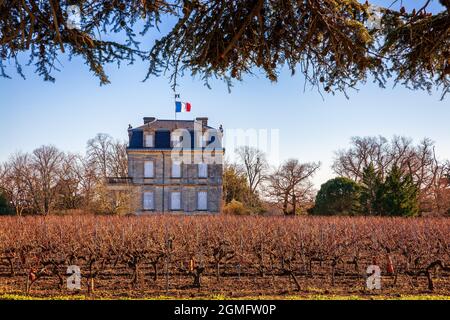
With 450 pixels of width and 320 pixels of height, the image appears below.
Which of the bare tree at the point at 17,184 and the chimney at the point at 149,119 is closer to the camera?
the bare tree at the point at 17,184

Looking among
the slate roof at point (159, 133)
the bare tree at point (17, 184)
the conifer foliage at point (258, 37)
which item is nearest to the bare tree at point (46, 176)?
the bare tree at point (17, 184)

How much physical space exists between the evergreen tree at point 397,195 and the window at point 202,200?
→ 11451mm

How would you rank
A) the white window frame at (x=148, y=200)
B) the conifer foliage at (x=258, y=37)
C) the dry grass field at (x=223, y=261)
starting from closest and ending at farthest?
the conifer foliage at (x=258, y=37), the dry grass field at (x=223, y=261), the white window frame at (x=148, y=200)

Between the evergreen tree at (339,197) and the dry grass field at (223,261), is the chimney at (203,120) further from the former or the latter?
the dry grass field at (223,261)

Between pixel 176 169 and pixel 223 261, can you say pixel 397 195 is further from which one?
pixel 223 261

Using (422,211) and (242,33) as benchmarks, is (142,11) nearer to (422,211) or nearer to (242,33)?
(242,33)

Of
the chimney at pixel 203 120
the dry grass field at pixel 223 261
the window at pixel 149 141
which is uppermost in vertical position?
the chimney at pixel 203 120

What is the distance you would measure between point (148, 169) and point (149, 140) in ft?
6.14

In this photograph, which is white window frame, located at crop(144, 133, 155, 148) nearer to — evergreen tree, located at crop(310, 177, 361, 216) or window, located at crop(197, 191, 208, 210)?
window, located at crop(197, 191, 208, 210)

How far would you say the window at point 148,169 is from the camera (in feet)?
107

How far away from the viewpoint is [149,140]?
32.6 metres

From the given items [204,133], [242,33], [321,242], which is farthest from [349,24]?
[204,133]

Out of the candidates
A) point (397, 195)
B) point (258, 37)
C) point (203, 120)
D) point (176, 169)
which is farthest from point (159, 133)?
point (258, 37)
